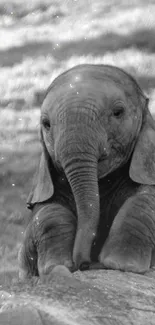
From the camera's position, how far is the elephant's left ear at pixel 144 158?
505 centimetres

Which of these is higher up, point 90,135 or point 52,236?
point 90,135

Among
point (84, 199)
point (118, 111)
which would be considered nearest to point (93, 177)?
point (84, 199)

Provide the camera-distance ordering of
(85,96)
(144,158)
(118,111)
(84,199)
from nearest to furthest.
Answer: (84,199) < (85,96) < (118,111) < (144,158)

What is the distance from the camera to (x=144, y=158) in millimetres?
5176

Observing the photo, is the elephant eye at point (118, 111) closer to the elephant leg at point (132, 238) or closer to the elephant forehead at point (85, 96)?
the elephant forehead at point (85, 96)

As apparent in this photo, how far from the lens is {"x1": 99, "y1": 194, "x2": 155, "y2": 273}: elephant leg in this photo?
4570 millimetres

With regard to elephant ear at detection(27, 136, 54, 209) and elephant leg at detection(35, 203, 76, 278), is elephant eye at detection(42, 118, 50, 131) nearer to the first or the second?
elephant ear at detection(27, 136, 54, 209)

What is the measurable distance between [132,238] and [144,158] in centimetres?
83

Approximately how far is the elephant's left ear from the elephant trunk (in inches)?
23.8

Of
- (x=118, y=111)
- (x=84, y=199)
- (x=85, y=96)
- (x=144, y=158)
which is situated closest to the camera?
(x=84, y=199)

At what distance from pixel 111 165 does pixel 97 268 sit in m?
0.95

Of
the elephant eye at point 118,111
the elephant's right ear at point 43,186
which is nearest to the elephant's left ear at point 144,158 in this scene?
the elephant eye at point 118,111

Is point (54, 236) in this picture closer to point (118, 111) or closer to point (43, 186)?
point (43, 186)

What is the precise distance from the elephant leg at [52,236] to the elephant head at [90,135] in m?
0.24
